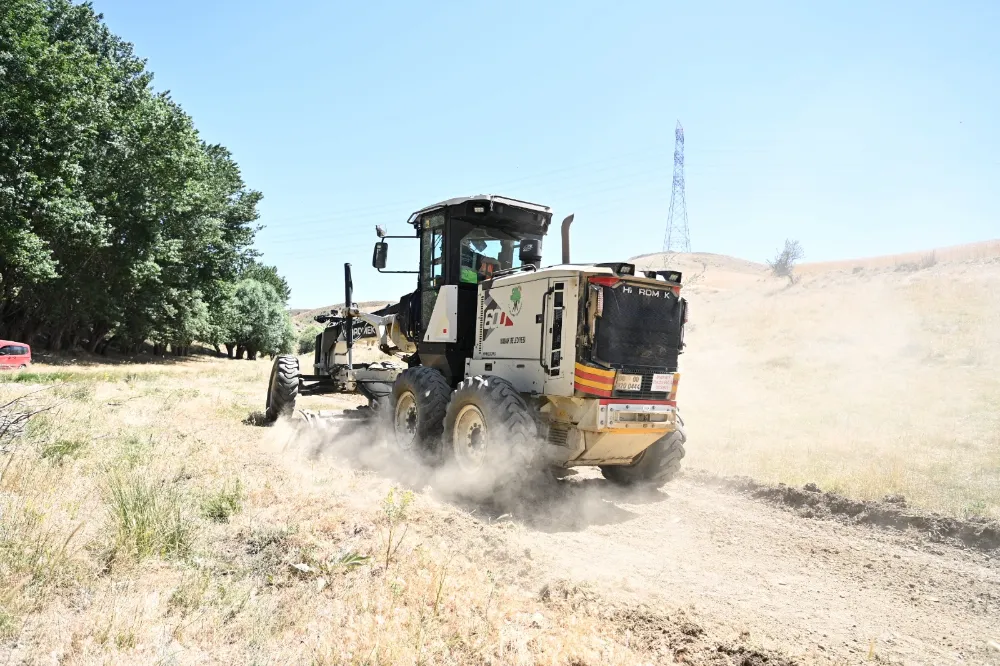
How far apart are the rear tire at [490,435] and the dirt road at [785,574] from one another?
0.61 m

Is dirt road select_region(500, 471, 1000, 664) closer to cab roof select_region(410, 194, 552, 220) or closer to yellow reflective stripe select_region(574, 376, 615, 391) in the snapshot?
yellow reflective stripe select_region(574, 376, 615, 391)

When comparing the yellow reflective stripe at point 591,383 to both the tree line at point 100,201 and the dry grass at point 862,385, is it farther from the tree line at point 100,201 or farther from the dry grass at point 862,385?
the tree line at point 100,201

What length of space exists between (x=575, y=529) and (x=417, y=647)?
3367mm

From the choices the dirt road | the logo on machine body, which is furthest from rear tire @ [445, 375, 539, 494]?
the logo on machine body

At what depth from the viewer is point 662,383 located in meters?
7.39

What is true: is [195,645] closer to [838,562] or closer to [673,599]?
[673,599]

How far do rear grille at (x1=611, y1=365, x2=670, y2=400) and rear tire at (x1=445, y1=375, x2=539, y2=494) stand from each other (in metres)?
1.12

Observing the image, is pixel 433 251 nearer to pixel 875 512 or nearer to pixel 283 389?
pixel 283 389

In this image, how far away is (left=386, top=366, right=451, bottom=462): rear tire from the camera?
825 cm

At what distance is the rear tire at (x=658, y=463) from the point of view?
26.1 feet

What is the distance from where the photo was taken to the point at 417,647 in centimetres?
343

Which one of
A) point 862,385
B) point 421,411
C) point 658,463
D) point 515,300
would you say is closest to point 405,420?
point 421,411

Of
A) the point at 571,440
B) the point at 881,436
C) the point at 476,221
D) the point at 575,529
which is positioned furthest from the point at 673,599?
the point at 881,436

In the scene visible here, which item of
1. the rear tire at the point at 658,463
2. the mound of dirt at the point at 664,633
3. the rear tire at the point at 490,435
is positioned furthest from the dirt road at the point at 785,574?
the rear tire at the point at 490,435
